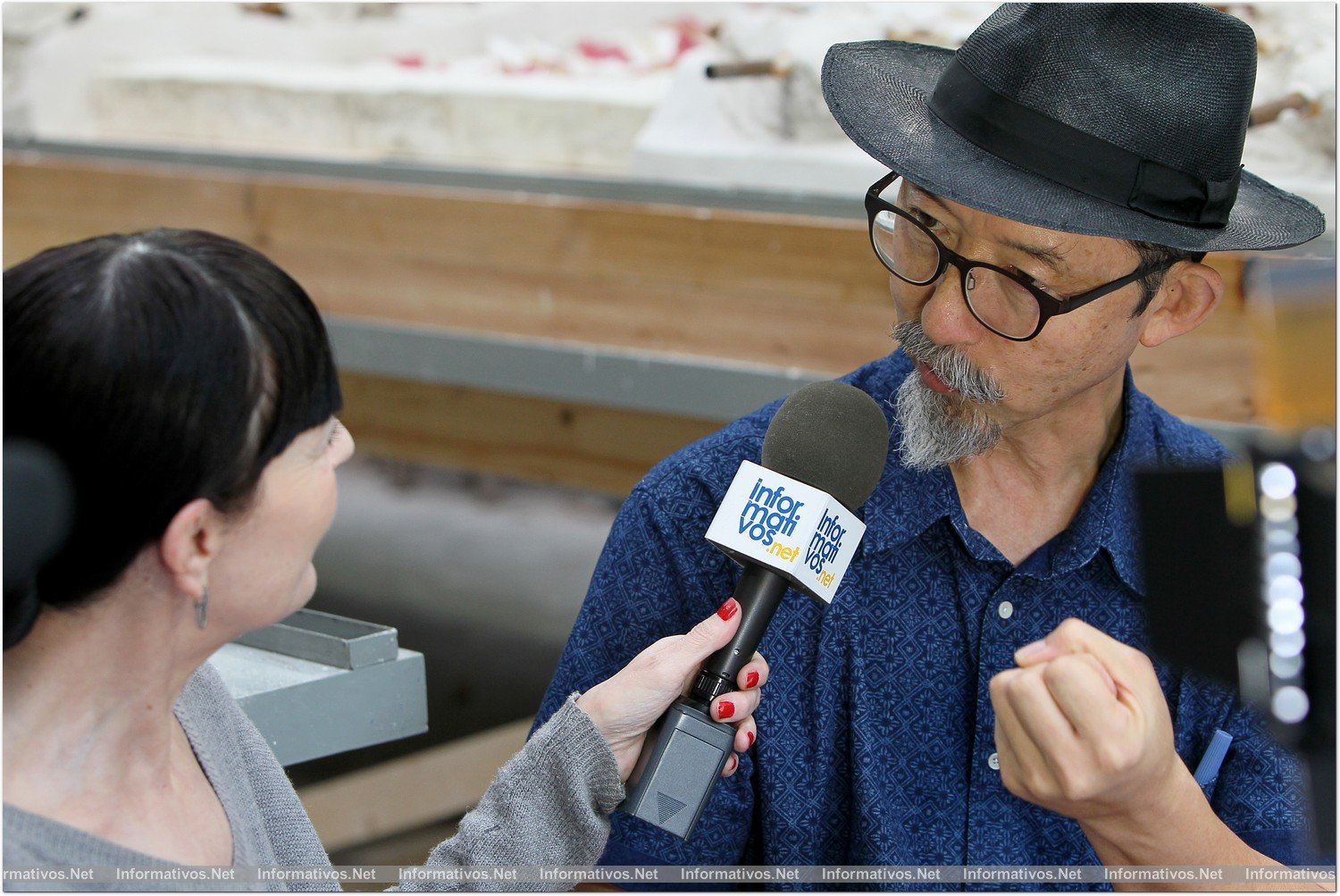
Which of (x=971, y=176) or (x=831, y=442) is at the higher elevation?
(x=971, y=176)

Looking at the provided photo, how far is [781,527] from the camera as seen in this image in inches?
39.9

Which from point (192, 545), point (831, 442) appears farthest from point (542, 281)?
point (192, 545)

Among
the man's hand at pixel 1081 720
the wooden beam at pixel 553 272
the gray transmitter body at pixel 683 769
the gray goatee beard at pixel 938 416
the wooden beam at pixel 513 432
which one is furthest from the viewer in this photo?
the wooden beam at pixel 513 432

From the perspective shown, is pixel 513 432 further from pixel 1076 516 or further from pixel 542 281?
pixel 1076 516

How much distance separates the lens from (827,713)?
1.28m

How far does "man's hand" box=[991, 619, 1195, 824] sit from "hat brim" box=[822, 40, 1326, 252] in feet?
1.34

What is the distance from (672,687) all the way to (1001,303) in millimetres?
482

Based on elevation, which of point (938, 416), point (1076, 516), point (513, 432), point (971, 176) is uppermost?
point (971, 176)

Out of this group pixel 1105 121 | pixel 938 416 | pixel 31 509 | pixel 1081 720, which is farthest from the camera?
pixel 938 416

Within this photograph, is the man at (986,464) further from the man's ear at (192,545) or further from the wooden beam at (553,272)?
the wooden beam at (553,272)

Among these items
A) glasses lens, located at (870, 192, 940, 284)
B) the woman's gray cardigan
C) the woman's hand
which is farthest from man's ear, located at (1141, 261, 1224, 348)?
the woman's gray cardigan

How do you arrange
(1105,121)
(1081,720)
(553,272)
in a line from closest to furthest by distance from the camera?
(1081,720) → (1105,121) → (553,272)

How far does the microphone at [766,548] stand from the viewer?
38.9 inches

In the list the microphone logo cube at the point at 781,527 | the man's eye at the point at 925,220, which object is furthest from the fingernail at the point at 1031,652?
the man's eye at the point at 925,220
